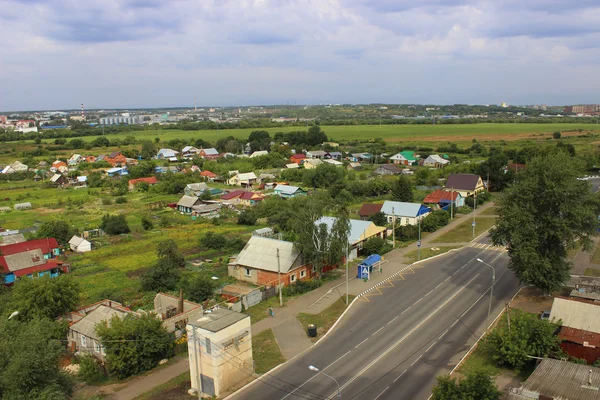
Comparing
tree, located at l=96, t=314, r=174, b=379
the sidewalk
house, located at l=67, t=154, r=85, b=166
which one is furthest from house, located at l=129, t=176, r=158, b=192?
tree, located at l=96, t=314, r=174, b=379

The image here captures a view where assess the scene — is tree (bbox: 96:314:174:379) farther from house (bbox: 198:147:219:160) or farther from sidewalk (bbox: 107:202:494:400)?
house (bbox: 198:147:219:160)

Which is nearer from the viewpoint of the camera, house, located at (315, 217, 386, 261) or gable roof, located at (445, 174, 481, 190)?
house, located at (315, 217, 386, 261)

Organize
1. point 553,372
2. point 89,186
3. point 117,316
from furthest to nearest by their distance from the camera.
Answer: point 89,186, point 117,316, point 553,372

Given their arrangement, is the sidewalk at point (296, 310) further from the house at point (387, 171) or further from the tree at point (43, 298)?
the house at point (387, 171)

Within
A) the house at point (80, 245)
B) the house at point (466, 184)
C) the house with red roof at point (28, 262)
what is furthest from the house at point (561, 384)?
the house at point (466, 184)

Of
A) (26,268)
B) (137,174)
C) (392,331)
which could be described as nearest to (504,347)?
(392,331)

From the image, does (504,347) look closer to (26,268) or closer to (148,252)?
(148,252)
